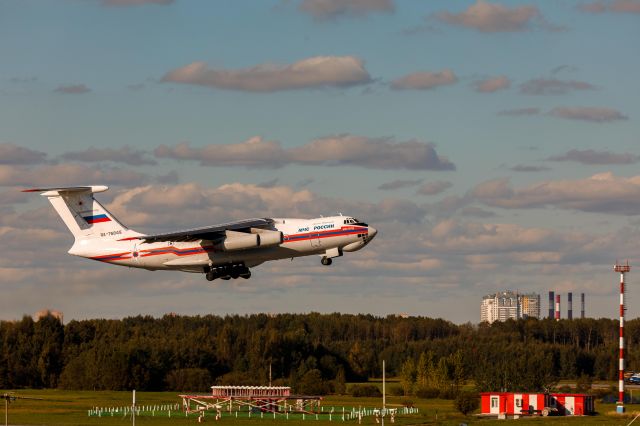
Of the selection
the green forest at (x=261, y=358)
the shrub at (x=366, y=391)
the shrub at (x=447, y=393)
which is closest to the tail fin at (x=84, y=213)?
the green forest at (x=261, y=358)

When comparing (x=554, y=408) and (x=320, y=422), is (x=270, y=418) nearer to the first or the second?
(x=320, y=422)

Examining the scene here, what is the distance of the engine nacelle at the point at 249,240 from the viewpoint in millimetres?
55188

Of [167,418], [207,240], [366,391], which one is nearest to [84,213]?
[207,240]

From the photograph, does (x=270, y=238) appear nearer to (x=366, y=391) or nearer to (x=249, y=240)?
(x=249, y=240)

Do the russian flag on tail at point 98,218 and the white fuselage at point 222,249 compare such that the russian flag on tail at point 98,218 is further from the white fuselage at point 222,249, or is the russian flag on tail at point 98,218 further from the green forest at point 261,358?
the green forest at point 261,358

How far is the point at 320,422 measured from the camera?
71.0 meters

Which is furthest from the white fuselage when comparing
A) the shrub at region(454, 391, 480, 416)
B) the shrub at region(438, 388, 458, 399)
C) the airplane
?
the shrub at region(438, 388, 458, 399)

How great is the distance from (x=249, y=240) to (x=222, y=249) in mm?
1803

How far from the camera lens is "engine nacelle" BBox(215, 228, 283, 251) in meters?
55.2

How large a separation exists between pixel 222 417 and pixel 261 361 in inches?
1482

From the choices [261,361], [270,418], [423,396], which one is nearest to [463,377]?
[423,396]

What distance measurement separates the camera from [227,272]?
189ft

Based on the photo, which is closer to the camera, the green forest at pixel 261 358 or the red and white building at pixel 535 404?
the red and white building at pixel 535 404

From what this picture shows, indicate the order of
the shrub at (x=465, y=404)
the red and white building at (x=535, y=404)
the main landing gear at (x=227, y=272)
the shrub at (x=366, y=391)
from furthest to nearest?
the shrub at (x=366, y=391) → the shrub at (x=465, y=404) → the red and white building at (x=535, y=404) → the main landing gear at (x=227, y=272)
